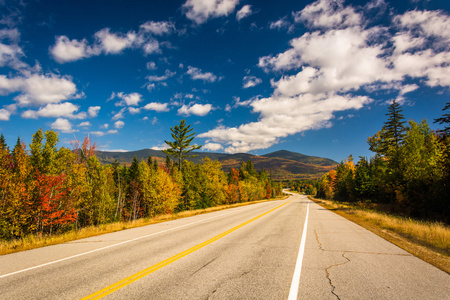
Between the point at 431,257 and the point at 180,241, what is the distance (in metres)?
8.80

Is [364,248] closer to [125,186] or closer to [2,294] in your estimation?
[2,294]

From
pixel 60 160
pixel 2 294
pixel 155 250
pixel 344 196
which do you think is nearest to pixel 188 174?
pixel 60 160

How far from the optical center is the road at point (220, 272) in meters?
4.16

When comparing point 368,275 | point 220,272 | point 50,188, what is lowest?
point 368,275

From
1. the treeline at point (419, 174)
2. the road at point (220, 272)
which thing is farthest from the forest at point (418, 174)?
the road at point (220, 272)

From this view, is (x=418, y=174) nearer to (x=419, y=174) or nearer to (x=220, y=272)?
(x=419, y=174)

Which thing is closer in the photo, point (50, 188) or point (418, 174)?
point (50, 188)

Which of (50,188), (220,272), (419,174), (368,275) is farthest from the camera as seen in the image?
(419,174)

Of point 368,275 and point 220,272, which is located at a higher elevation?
point 220,272

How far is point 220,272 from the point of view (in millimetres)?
5238

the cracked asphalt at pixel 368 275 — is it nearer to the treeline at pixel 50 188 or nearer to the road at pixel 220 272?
the road at pixel 220 272

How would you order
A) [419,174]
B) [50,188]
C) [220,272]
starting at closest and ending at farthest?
[220,272] → [50,188] → [419,174]

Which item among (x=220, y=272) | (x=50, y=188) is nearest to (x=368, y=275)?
(x=220, y=272)

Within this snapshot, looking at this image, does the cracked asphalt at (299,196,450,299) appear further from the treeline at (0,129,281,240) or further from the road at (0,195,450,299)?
the treeline at (0,129,281,240)
